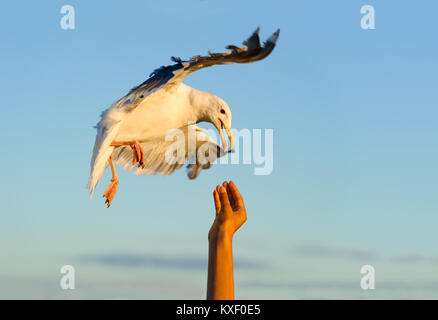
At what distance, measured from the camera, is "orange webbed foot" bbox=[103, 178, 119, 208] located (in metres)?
8.14

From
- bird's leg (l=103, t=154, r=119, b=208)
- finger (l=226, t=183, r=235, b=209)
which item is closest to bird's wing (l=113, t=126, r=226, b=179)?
bird's leg (l=103, t=154, r=119, b=208)

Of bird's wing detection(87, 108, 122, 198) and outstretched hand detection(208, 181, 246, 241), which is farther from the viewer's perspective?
bird's wing detection(87, 108, 122, 198)

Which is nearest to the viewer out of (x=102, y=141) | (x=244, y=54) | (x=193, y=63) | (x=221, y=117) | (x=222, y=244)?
(x=222, y=244)

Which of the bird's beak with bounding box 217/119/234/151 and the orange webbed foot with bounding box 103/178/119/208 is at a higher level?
the bird's beak with bounding box 217/119/234/151

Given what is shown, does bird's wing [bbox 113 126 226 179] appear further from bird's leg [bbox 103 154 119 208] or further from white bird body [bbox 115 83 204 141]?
bird's leg [bbox 103 154 119 208]

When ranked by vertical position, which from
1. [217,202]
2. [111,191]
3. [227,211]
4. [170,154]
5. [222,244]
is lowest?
[222,244]

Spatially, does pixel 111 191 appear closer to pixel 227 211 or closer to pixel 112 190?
pixel 112 190

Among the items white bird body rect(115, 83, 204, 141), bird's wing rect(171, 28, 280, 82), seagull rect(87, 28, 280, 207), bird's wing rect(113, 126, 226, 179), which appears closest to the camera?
bird's wing rect(171, 28, 280, 82)

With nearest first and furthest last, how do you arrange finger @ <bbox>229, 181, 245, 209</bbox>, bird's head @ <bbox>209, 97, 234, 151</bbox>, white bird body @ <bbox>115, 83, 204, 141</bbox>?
finger @ <bbox>229, 181, 245, 209</bbox> → white bird body @ <bbox>115, 83, 204, 141</bbox> → bird's head @ <bbox>209, 97, 234, 151</bbox>

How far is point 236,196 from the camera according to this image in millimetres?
4664

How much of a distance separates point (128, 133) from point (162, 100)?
2.20ft

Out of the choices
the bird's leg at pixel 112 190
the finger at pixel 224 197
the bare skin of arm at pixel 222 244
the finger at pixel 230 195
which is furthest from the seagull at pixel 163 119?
the bare skin of arm at pixel 222 244

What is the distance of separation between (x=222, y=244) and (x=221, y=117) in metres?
4.75

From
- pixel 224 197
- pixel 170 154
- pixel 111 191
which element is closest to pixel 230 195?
pixel 224 197
